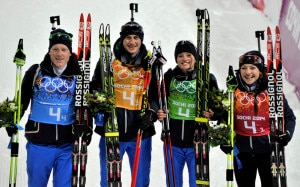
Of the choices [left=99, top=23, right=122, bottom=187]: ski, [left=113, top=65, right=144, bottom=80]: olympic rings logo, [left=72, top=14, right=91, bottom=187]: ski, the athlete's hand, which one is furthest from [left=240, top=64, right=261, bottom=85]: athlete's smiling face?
[left=72, top=14, right=91, bottom=187]: ski

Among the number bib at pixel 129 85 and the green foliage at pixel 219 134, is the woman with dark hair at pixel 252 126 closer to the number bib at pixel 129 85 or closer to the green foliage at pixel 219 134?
the green foliage at pixel 219 134

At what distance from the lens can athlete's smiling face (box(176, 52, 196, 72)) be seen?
4434mm

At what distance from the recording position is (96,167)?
229 inches

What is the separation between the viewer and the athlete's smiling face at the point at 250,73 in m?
4.43

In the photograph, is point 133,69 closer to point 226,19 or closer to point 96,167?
point 96,167

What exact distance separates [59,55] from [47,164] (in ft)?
2.53

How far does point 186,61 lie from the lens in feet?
14.5

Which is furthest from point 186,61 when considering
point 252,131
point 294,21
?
point 294,21

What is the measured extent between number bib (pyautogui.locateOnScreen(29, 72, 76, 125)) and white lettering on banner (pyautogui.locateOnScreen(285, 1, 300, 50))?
381 cm

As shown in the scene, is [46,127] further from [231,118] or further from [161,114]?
[231,118]

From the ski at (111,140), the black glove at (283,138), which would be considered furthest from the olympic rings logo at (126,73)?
the black glove at (283,138)

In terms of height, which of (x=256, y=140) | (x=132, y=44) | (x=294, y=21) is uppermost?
(x=294, y=21)

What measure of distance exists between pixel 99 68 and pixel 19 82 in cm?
61

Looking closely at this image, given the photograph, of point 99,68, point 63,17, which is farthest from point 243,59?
point 63,17
